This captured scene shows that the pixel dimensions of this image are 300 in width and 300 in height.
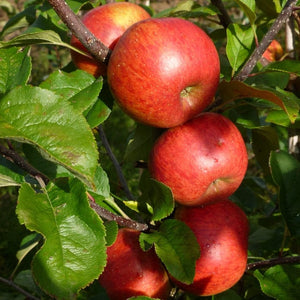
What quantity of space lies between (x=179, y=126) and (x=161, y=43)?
7.6 inches

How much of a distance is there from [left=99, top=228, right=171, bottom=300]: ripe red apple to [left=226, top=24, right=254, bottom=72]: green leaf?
471mm

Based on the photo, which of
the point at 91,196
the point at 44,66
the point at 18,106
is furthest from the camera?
the point at 44,66

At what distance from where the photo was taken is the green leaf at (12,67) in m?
0.80

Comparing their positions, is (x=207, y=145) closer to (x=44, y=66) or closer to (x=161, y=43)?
(x=161, y=43)

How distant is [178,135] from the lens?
92cm

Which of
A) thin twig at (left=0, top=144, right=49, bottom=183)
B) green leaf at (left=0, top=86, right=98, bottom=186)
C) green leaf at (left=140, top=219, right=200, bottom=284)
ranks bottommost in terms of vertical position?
green leaf at (left=140, top=219, right=200, bottom=284)

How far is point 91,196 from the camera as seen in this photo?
0.92 meters

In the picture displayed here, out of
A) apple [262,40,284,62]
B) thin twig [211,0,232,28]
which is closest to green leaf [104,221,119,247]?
thin twig [211,0,232,28]

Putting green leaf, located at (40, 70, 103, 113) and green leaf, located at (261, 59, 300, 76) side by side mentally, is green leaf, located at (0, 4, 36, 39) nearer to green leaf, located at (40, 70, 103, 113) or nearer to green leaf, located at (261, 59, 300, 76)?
green leaf, located at (40, 70, 103, 113)

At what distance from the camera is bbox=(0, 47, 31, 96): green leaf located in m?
0.80

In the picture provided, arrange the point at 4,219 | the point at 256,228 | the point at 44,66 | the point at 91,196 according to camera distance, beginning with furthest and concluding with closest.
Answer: the point at 44,66, the point at 4,219, the point at 256,228, the point at 91,196

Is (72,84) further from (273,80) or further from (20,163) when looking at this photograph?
(273,80)

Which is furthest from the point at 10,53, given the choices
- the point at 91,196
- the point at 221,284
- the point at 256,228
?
the point at 256,228

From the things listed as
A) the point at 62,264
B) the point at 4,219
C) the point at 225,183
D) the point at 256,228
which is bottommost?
the point at 4,219
